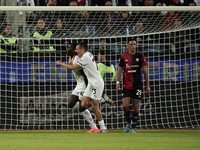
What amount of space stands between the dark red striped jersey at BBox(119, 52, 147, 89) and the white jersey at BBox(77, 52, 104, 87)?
63 cm

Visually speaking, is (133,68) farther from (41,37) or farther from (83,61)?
(41,37)

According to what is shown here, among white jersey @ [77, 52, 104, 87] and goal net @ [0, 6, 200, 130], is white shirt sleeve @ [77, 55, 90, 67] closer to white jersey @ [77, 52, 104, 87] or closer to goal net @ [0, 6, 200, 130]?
white jersey @ [77, 52, 104, 87]

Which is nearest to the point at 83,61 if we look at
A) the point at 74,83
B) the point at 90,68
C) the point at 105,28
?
the point at 90,68

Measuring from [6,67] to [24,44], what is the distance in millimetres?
711

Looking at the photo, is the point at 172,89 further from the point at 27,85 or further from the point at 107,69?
the point at 27,85

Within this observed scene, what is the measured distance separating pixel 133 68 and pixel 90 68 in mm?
935

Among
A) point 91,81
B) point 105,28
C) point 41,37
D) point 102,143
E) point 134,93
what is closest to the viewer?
point 102,143

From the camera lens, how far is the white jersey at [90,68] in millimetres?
8586

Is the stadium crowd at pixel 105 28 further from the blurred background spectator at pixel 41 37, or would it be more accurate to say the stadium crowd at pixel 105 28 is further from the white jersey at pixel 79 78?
the white jersey at pixel 79 78

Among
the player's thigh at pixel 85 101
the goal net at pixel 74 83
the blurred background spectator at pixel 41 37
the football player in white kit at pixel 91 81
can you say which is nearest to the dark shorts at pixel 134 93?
the football player in white kit at pixel 91 81

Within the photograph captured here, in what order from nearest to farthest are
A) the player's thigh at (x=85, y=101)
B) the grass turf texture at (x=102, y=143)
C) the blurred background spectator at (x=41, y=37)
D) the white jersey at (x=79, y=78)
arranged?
the grass turf texture at (x=102, y=143) → the player's thigh at (x=85, y=101) → the blurred background spectator at (x=41, y=37) → the white jersey at (x=79, y=78)

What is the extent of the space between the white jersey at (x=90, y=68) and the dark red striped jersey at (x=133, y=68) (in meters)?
0.63

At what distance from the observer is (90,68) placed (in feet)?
28.4

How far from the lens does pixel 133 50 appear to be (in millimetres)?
8852
